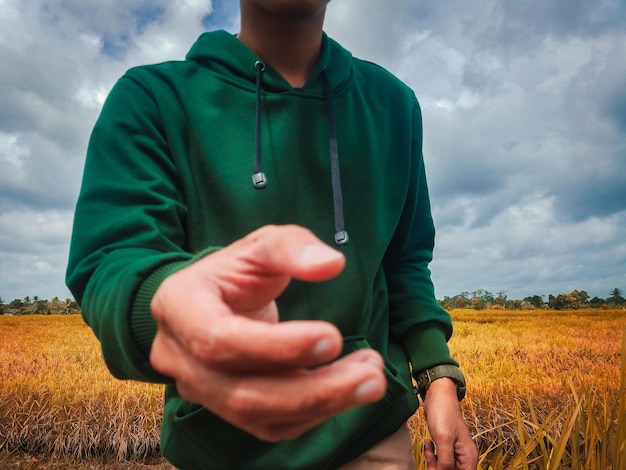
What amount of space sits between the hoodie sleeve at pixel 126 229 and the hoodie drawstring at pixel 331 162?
0.17m

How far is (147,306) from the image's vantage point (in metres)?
0.63

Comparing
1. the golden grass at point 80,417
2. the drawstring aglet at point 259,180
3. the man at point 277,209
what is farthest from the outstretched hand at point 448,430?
the golden grass at point 80,417

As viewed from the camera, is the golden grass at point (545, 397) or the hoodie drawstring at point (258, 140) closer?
the hoodie drawstring at point (258, 140)

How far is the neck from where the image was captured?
1174mm

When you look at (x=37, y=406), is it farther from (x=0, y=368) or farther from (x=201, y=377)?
(x=201, y=377)

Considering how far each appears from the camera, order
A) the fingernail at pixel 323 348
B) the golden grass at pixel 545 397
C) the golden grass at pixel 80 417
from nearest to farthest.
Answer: the fingernail at pixel 323 348 < the golden grass at pixel 545 397 < the golden grass at pixel 80 417

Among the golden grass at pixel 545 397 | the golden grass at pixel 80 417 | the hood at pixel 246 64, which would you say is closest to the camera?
the hood at pixel 246 64

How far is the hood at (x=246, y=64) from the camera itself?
1163 millimetres

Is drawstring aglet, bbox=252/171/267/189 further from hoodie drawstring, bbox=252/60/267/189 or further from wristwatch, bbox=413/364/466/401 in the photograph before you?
wristwatch, bbox=413/364/466/401

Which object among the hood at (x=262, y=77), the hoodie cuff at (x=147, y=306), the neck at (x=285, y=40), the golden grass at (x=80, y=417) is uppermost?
the neck at (x=285, y=40)

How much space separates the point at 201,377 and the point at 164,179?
61 cm

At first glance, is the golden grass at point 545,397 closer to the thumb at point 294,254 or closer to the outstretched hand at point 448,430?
the outstretched hand at point 448,430

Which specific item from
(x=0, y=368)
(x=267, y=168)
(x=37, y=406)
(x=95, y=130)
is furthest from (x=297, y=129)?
(x=0, y=368)

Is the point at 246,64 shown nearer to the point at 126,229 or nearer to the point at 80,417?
the point at 126,229
